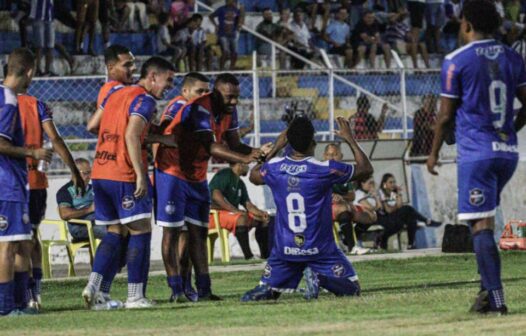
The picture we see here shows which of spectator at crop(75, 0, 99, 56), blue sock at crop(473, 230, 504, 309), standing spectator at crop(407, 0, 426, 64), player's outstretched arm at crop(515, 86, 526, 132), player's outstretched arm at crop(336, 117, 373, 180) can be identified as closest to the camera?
blue sock at crop(473, 230, 504, 309)

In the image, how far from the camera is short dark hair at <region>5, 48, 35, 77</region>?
12.5m

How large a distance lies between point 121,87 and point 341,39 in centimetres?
1879

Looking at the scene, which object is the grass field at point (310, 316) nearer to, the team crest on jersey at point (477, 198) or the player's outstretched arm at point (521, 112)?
the team crest on jersey at point (477, 198)

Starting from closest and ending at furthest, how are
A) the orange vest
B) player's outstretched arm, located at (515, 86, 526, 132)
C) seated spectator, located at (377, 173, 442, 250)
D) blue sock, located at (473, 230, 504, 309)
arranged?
blue sock, located at (473, 230, 504, 309) → player's outstretched arm, located at (515, 86, 526, 132) → the orange vest → seated spectator, located at (377, 173, 442, 250)

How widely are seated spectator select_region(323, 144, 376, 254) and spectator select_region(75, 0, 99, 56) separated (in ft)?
22.3

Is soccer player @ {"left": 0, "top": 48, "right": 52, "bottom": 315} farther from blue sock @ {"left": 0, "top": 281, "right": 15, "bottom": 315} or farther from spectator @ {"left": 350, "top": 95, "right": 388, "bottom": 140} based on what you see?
spectator @ {"left": 350, "top": 95, "right": 388, "bottom": 140}

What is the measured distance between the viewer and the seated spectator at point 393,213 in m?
24.6

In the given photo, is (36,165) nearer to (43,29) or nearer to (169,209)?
(169,209)

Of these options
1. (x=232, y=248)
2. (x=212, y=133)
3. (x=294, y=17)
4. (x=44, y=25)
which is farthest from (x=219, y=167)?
(x=212, y=133)

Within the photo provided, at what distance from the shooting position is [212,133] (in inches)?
554

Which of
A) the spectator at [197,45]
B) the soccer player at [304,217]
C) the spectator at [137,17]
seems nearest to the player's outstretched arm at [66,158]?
the soccer player at [304,217]

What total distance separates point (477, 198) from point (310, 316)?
1530 millimetres

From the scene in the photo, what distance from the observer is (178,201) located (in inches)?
558

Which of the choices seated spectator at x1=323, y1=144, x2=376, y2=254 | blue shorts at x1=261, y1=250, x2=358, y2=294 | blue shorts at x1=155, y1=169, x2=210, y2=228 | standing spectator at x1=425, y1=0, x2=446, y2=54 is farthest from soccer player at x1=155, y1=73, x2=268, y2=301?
standing spectator at x1=425, y1=0, x2=446, y2=54
